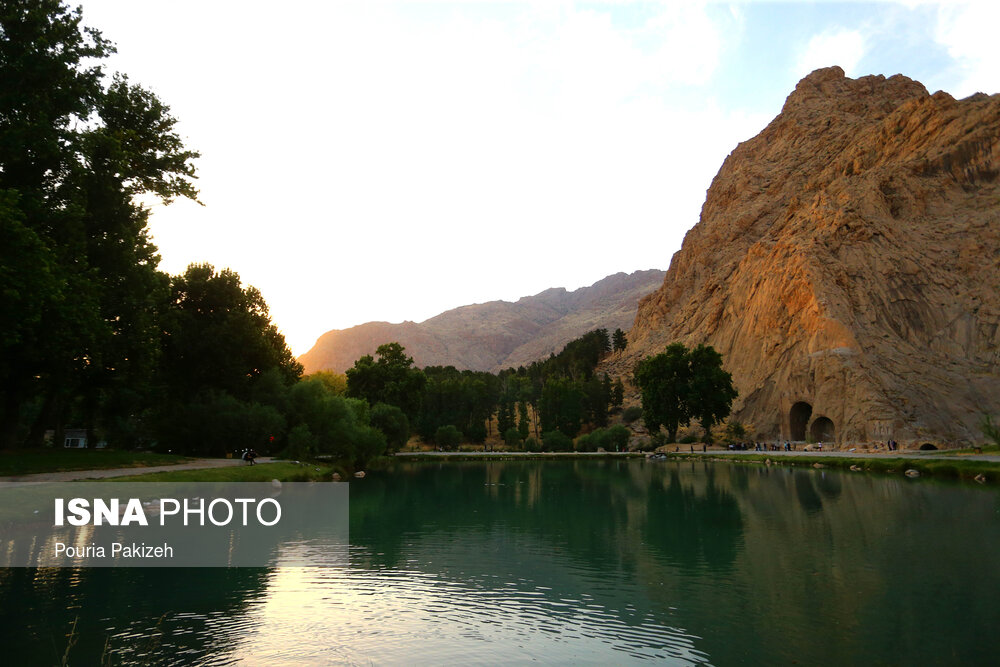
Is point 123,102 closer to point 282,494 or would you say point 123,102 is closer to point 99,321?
point 99,321

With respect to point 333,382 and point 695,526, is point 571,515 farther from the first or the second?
point 333,382

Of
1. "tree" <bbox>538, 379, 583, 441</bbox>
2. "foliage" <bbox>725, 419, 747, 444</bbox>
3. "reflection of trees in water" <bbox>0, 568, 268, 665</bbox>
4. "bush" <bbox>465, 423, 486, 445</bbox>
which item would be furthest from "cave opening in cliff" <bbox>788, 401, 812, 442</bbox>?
"reflection of trees in water" <bbox>0, 568, 268, 665</bbox>

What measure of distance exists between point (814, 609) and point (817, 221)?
93916mm

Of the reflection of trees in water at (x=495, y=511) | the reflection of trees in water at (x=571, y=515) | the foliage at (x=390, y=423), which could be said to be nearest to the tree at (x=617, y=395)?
the foliage at (x=390, y=423)

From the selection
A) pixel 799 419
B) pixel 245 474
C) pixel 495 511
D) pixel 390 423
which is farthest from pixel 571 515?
pixel 799 419

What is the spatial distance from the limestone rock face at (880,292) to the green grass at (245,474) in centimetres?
6067

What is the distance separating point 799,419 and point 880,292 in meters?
19.8

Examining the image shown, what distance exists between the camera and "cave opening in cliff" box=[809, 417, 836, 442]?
80.6m

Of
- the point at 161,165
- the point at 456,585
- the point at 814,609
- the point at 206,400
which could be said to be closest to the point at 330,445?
the point at 206,400

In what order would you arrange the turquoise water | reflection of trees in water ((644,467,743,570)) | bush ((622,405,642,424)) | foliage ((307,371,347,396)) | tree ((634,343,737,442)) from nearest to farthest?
the turquoise water < reflection of trees in water ((644,467,743,570)) < tree ((634,343,737,442)) < foliage ((307,371,347,396)) < bush ((622,405,642,424))

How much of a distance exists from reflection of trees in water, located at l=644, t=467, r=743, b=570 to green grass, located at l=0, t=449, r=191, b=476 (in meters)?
25.0

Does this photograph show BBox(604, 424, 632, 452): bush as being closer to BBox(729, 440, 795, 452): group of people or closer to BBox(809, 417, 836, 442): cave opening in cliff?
BBox(729, 440, 795, 452): group of people

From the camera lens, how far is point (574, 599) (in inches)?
596

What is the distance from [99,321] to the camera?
28.0m
